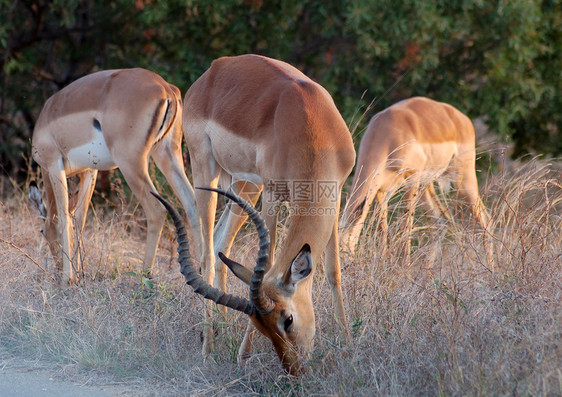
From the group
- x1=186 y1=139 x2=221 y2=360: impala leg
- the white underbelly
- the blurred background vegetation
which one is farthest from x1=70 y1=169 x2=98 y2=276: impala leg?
the blurred background vegetation

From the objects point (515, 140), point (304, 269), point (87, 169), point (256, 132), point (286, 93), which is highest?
point (286, 93)

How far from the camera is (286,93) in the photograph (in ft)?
14.2

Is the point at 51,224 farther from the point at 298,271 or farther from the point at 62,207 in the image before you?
the point at 298,271

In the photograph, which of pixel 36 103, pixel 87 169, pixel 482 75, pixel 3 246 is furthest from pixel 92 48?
pixel 482 75

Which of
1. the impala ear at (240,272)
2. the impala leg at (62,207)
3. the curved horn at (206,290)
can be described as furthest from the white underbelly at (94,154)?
the impala ear at (240,272)

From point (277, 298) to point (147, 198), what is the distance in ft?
9.52

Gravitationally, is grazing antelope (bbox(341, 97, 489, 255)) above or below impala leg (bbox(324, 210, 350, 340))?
below

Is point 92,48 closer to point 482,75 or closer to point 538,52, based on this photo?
point 482,75

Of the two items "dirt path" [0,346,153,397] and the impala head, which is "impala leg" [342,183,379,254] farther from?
"dirt path" [0,346,153,397]

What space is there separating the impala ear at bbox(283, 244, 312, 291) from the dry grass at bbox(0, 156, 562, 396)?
443 millimetres

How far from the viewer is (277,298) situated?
362cm

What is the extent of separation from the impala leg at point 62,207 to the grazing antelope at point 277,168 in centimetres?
169

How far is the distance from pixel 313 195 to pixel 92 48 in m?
7.41

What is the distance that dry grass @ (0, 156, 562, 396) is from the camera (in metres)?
3.49
